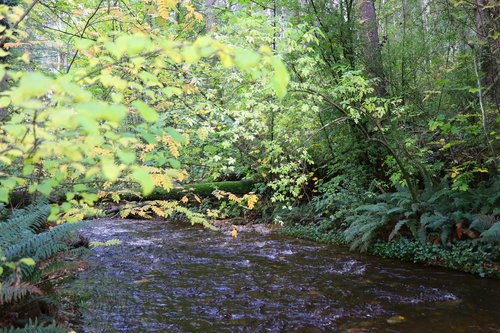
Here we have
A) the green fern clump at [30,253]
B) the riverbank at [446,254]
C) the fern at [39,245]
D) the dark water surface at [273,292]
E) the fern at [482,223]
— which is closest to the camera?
the green fern clump at [30,253]

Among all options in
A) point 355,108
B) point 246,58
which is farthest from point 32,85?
point 355,108

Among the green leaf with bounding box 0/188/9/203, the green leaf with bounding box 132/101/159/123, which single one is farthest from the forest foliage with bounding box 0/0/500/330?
the green leaf with bounding box 132/101/159/123

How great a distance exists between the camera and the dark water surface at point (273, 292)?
4.44 meters

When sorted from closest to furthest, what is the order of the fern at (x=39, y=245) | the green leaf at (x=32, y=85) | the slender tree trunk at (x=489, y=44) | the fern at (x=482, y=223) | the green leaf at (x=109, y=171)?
1. the green leaf at (x=32, y=85)
2. the green leaf at (x=109, y=171)
3. the fern at (x=39, y=245)
4. the fern at (x=482, y=223)
5. the slender tree trunk at (x=489, y=44)

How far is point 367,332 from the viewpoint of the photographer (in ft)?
13.8

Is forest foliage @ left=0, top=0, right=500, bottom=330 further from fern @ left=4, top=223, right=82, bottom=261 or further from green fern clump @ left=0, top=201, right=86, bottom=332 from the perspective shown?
fern @ left=4, top=223, right=82, bottom=261

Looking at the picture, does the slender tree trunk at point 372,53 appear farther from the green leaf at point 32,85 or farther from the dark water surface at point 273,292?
the green leaf at point 32,85

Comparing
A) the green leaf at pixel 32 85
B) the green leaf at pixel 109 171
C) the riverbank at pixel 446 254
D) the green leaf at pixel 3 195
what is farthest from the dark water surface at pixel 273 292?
the green leaf at pixel 32 85

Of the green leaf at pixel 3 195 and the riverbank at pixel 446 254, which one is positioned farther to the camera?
the riverbank at pixel 446 254

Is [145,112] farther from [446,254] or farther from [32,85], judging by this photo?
[446,254]

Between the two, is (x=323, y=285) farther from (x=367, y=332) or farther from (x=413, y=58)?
(x=413, y=58)

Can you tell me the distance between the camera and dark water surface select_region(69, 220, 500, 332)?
4441 mm

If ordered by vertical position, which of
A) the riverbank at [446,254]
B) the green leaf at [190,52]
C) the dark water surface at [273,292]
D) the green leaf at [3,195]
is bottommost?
the dark water surface at [273,292]

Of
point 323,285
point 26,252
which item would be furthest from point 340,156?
point 26,252
